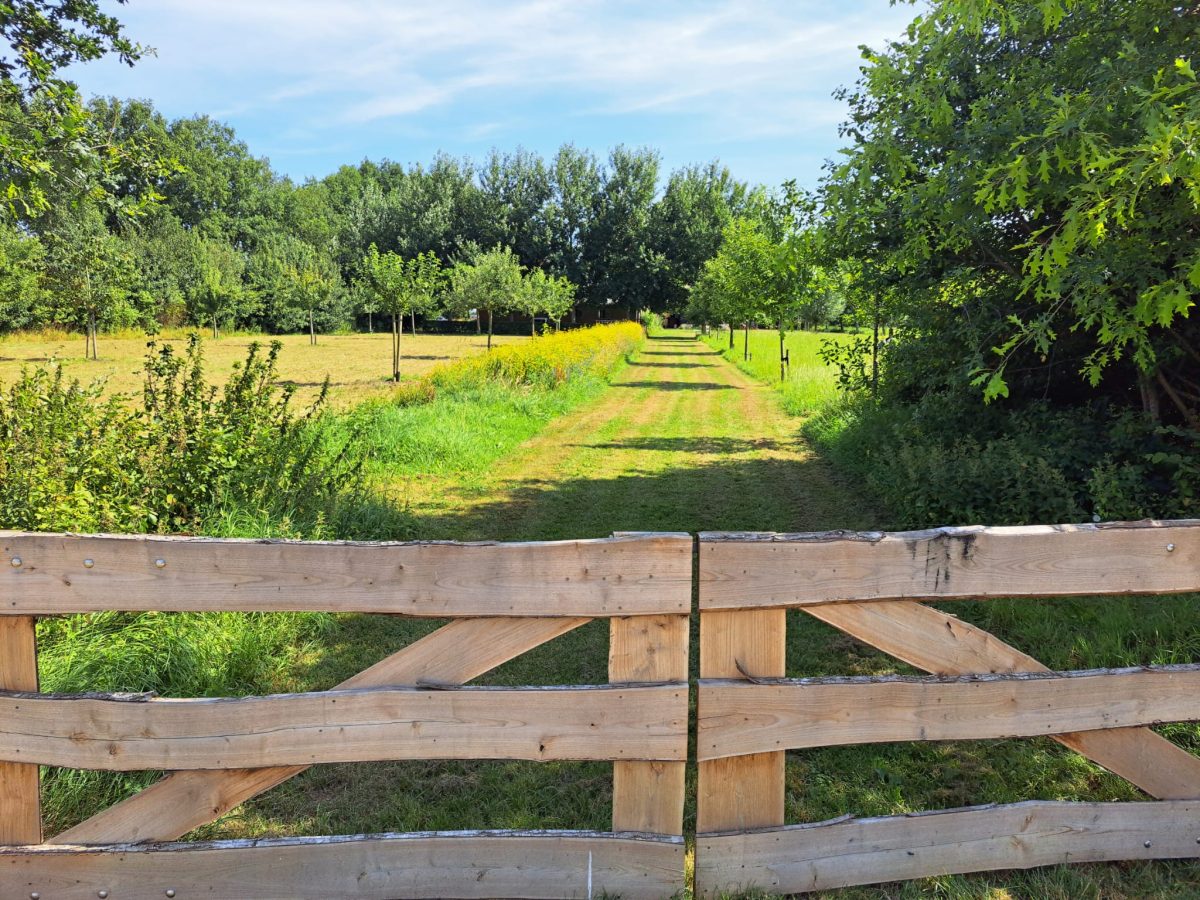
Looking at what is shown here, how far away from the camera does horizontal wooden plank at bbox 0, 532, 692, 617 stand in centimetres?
227

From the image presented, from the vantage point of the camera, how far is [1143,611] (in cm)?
486

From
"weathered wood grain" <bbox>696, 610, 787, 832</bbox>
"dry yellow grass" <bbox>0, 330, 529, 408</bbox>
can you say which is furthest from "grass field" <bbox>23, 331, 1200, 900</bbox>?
"dry yellow grass" <bbox>0, 330, 529, 408</bbox>

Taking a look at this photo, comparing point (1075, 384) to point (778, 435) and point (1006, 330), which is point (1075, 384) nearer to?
point (1006, 330)

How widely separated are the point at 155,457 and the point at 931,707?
5134 mm

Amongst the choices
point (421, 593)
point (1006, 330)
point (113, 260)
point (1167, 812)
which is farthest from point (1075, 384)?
point (113, 260)

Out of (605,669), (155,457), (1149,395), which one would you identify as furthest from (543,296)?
(605,669)

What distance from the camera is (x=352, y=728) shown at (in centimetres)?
235

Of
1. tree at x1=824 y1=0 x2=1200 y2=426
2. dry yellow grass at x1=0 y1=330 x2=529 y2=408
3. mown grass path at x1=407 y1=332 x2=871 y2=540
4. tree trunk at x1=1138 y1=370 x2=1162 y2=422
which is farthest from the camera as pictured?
dry yellow grass at x1=0 y1=330 x2=529 y2=408

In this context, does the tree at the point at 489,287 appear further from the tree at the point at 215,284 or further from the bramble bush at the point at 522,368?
the bramble bush at the point at 522,368

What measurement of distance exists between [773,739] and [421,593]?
3.59ft

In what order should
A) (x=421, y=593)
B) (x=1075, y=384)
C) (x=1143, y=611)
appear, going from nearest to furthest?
(x=421, y=593) → (x=1143, y=611) → (x=1075, y=384)

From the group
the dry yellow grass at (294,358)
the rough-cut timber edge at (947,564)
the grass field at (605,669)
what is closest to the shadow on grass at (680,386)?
the dry yellow grass at (294,358)

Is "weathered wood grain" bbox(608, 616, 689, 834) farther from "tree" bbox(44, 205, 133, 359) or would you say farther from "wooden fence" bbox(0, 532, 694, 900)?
"tree" bbox(44, 205, 133, 359)

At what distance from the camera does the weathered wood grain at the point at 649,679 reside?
92.7 inches
